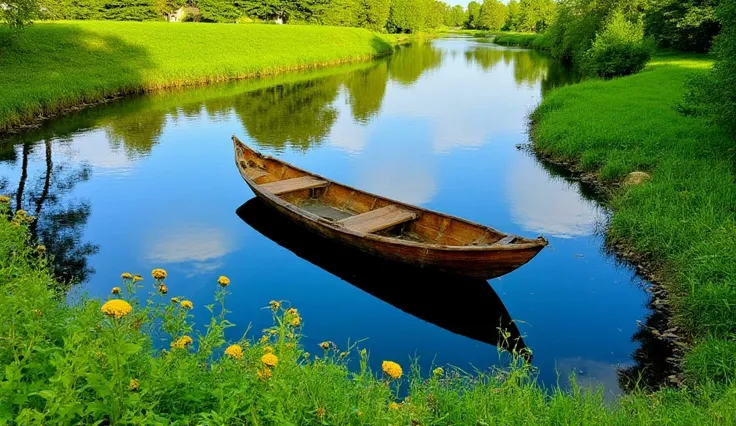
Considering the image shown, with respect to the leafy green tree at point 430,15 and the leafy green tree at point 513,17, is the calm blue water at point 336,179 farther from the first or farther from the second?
the leafy green tree at point 513,17

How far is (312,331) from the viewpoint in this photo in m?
7.95

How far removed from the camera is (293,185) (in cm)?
1201

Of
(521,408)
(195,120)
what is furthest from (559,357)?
(195,120)

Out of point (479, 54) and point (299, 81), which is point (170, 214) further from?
point (479, 54)

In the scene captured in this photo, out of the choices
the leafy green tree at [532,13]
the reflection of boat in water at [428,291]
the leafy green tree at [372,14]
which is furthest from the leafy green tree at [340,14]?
the reflection of boat in water at [428,291]

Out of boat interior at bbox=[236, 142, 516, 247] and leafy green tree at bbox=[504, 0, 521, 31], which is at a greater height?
leafy green tree at bbox=[504, 0, 521, 31]

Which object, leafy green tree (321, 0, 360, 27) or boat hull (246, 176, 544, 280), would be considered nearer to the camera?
boat hull (246, 176, 544, 280)

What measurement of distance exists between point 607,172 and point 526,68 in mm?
30913

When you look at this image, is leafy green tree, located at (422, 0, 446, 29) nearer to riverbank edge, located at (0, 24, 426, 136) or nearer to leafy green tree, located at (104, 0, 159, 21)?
leafy green tree, located at (104, 0, 159, 21)

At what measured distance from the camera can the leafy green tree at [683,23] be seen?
111ft

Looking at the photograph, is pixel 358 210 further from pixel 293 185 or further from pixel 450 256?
pixel 450 256

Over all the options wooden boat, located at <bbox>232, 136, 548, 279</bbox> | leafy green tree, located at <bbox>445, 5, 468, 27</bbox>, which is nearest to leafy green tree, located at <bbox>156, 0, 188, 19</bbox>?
wooden boat, located at <bbox>232, 136, 548, 279</bbox>

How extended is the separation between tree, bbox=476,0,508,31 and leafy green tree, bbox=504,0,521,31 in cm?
208

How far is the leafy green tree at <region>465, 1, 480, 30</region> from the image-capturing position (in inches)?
5458
